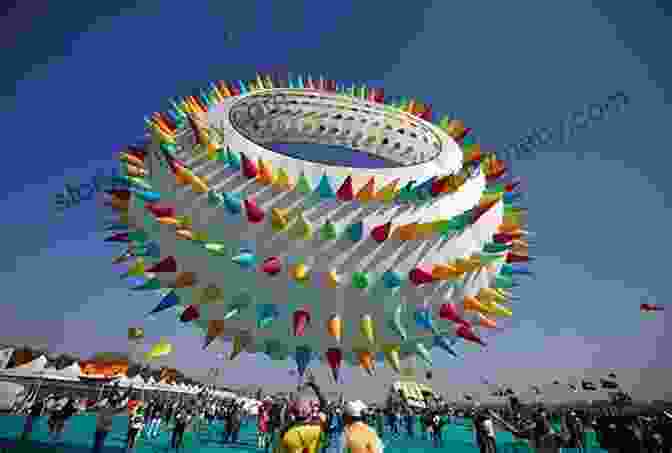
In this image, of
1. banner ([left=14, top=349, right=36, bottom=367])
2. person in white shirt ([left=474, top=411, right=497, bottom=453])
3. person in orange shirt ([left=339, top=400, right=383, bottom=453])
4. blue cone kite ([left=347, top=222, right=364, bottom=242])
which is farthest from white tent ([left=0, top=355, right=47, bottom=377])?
person in orange shirt ([left=339, top=400, right=383, bottom=453])

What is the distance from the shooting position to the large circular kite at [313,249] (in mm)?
5652

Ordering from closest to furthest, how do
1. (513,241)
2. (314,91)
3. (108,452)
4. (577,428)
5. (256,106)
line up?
1. (513,241)
2. (256,106)
3. (314,91)
4. (108,452)
5. (577,428)

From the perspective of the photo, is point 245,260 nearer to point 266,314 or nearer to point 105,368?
point 266,314

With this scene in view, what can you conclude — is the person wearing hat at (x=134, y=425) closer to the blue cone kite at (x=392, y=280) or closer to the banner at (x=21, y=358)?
the blue cone kite at (x=392, y=280)

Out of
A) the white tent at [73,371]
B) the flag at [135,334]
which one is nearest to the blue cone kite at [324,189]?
the flag at [135,334]

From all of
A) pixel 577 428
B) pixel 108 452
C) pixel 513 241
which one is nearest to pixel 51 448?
pixel 108 452

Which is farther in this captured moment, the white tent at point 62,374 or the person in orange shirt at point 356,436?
the white tent at point 62,374

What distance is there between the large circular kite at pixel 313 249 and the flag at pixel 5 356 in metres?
26.2

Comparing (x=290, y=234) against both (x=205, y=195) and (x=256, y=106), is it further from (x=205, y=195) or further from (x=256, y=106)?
(x=256, y=106)

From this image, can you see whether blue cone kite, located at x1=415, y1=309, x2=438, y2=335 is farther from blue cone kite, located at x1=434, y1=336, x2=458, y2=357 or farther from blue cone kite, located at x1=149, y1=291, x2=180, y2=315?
blue cone kite, located at x1=149, y1=291, x2=180, y2=315

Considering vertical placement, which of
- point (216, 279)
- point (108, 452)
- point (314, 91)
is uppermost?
point (314, 91)

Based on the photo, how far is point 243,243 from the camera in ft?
18.7

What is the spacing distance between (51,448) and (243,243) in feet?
33.7

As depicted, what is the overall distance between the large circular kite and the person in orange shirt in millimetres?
1180
